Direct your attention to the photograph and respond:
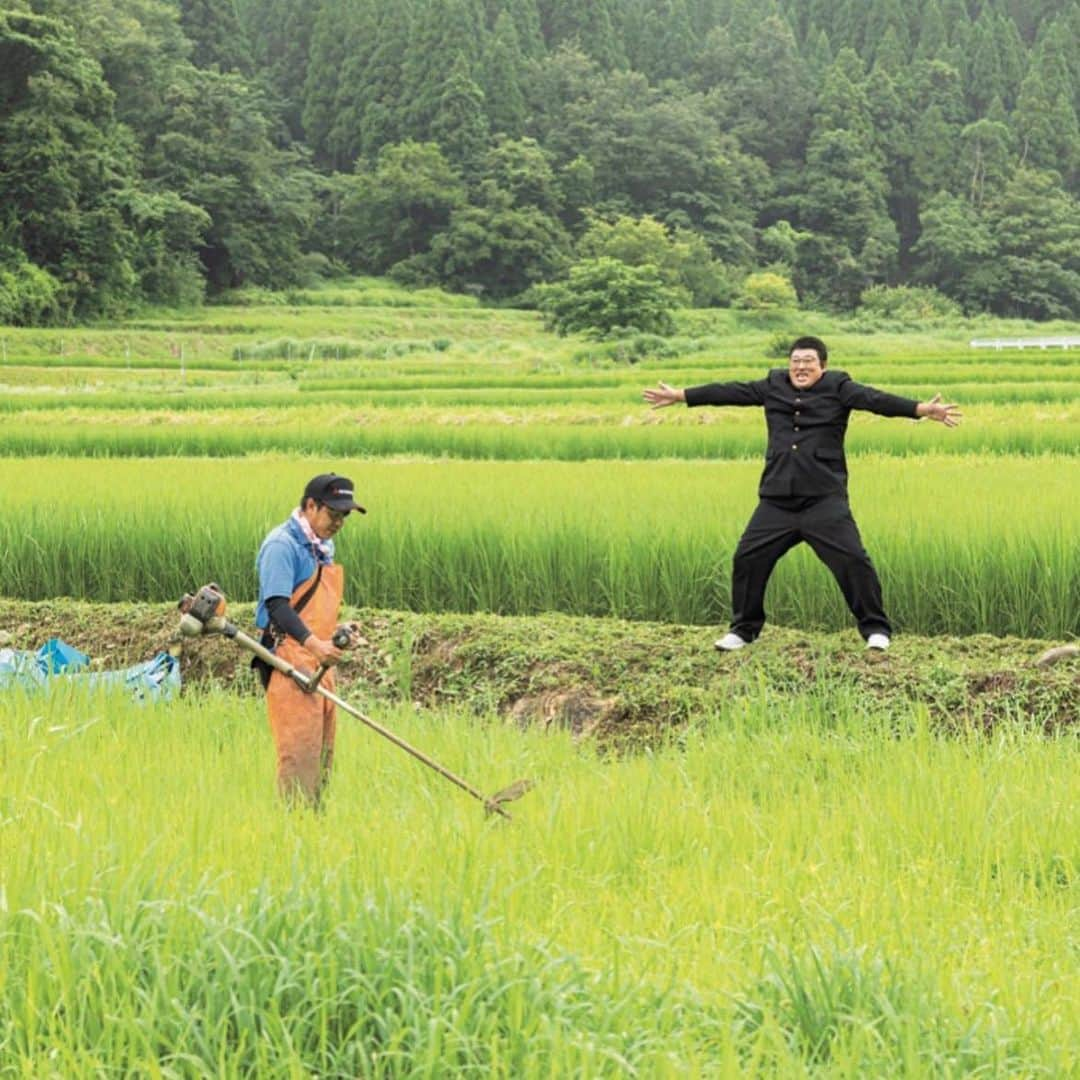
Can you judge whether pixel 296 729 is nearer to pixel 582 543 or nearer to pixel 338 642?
pixel 338 642

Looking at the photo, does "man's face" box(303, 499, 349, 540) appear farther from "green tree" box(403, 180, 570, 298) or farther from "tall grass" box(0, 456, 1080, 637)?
"green tree" box(403, 180, 570, 298)

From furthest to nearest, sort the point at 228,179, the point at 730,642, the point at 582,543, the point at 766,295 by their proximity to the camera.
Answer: the point at 766,295, the point at 228,179, the point at 582,543, the point at 730,642

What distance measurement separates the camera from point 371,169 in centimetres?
5916

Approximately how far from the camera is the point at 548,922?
2748 millimetres

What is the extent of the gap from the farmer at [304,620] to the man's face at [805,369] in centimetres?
228

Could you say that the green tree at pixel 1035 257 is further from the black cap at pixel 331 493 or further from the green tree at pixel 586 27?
the black cap at pixel 331 493

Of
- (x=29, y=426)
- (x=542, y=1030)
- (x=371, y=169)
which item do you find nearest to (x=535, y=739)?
(x=542, y=1030)

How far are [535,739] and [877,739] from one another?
111 centimetres

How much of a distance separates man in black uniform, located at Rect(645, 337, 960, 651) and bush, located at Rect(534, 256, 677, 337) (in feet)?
105

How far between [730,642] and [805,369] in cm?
114

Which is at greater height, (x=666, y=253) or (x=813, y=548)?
(x=666, y=253)

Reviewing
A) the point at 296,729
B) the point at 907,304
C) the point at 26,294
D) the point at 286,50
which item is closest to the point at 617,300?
the point at 26,294

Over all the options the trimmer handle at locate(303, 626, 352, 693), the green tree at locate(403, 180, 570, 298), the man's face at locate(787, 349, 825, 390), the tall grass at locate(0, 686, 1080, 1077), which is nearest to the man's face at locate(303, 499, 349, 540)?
the trimmer handle at locate(303, 626, 352, 693)

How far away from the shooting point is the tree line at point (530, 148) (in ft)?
129
